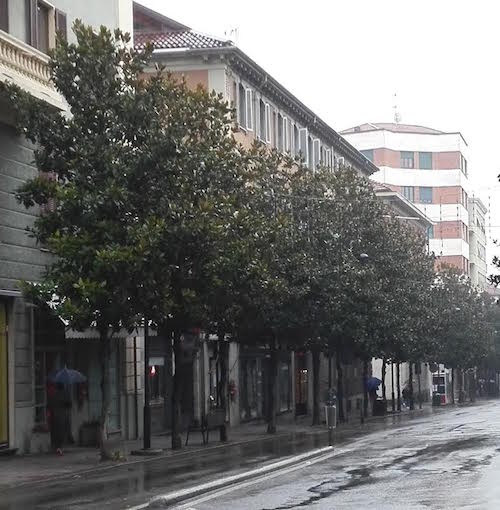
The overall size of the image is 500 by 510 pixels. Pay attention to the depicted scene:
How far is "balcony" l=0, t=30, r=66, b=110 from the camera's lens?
966 inches

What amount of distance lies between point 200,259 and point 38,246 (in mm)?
4811

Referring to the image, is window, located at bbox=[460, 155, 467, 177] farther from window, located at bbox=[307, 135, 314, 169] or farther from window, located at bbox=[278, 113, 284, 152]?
window, located at bbox=[278, 113, 284, 152]

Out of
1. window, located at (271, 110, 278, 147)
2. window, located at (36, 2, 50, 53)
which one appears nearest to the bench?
window, located at (36, 2, 50, 53)

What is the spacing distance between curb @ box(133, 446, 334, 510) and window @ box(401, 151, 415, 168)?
89334 millimetres

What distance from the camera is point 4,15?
2692cm

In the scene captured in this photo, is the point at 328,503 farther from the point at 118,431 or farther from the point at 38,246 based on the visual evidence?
the point at 118,431

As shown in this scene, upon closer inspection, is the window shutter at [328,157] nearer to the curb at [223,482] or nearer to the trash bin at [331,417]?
the trash bin at [331,417]

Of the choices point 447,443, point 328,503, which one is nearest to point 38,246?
point 447,443

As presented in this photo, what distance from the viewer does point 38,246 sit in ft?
95.3

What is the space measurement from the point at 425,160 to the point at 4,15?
91266mm

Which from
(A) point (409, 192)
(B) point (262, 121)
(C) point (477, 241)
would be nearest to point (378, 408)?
(B) point (262, 121)

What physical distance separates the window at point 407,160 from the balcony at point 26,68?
291ft

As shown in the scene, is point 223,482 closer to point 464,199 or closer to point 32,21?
point 32,21

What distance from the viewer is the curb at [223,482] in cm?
1576
